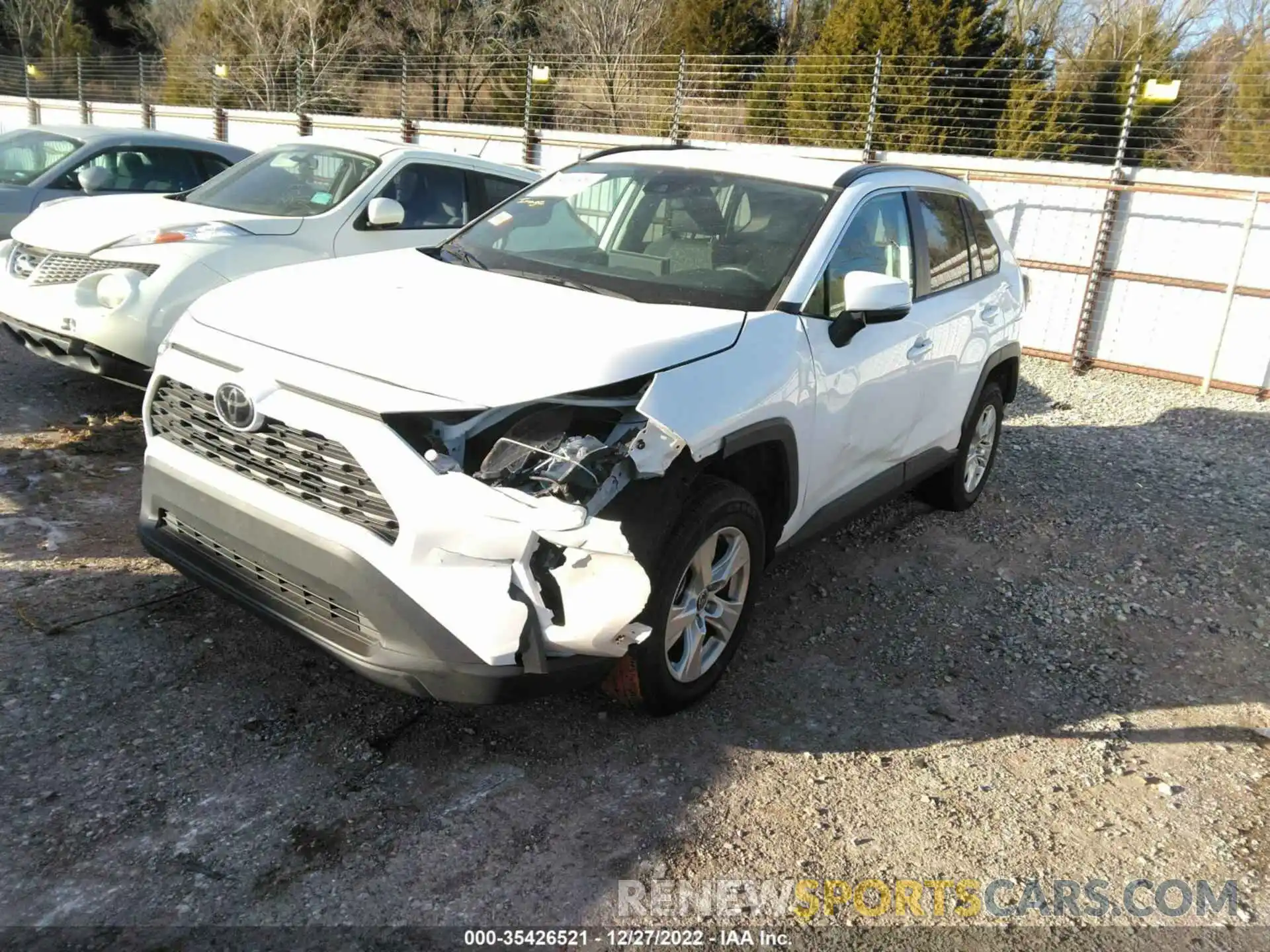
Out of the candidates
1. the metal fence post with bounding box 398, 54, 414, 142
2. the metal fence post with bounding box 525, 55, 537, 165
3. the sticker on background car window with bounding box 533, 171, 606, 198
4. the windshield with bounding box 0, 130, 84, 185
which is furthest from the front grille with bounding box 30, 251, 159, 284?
the metal fence post with bounding box 398, 54, 414, 142

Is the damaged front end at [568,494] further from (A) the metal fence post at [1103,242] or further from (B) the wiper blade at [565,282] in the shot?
(A) the metal fence post at [1103,242]

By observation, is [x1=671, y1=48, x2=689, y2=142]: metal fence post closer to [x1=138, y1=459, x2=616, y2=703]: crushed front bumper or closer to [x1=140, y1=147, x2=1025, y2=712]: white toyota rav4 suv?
[x1=140, y1=147, x2=1025, y2=712]: white toyota rav4 suv

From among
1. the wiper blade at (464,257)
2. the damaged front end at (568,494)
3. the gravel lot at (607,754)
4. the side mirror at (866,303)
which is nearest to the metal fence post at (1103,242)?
the gravel lot at (607,754)

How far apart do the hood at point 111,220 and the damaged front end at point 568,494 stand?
3.71 metres

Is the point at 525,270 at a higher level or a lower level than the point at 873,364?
higher

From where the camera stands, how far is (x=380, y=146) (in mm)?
6754

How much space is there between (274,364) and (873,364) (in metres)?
2.31

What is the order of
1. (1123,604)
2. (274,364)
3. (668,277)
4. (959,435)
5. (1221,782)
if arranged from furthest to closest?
(959,435) → (1123,604) → (668,277) → (1221,782) → (274,364)

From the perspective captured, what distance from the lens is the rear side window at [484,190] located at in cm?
704

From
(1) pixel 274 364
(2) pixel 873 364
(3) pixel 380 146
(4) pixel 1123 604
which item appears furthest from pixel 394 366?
(3) pixel 380 146

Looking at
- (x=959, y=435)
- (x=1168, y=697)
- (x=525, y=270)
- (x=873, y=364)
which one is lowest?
(x=1168, y=697)

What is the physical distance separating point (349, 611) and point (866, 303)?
6.91ft

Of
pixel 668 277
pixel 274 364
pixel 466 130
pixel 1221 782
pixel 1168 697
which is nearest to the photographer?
pixel 274 364

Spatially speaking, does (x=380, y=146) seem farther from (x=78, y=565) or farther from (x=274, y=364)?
(x=274, y=364)
